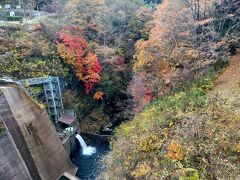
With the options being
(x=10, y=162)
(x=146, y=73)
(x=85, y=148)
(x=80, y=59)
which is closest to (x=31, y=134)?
(x=10, y=162)

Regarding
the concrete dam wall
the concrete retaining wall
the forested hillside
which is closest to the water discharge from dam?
the forested hillside

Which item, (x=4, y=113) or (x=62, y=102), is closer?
(x=4, y=113)

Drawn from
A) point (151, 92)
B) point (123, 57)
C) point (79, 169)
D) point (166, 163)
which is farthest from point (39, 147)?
point (123, 57)

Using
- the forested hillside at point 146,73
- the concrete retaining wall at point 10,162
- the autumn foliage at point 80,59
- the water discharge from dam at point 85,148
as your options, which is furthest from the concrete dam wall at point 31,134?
the autumn foliage at point 80,59

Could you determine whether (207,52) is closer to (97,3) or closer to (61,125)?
(61,125)

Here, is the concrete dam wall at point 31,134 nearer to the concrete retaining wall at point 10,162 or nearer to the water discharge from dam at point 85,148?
the concrete retaining wall at point 10,162
